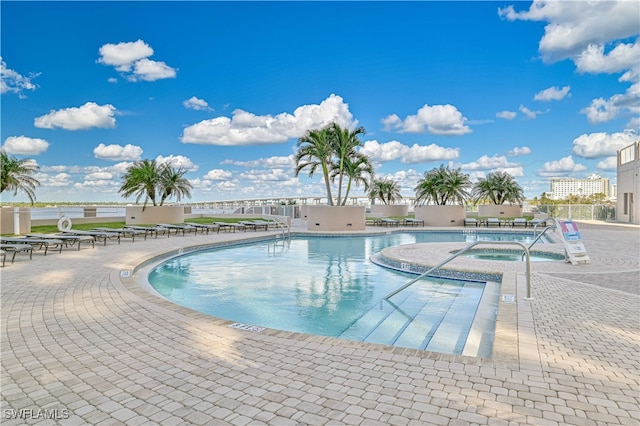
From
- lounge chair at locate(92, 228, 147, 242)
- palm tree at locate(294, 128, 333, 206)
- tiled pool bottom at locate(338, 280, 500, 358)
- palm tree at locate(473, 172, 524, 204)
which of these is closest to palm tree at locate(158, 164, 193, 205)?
lounge chair at locate(92, 228, 147, 242)

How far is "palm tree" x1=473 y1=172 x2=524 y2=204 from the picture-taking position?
2686 cm

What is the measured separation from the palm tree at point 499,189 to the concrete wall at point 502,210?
570mm

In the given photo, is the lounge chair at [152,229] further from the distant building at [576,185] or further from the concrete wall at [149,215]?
the distant building at [576,185]

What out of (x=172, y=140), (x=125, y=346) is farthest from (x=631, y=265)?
(x=172, y=140)

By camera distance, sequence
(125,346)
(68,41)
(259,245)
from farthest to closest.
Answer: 1. (68,41)
2. (259,245)
3. (125,346)

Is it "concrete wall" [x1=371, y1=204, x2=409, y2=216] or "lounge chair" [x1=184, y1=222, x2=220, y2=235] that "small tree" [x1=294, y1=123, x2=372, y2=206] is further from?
"concrete wall" [x1=371, y1=204, x2=409, y2=216]

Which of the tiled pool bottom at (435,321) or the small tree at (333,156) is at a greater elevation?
the small tree at (333,156)

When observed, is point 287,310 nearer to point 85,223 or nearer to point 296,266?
point 296,266

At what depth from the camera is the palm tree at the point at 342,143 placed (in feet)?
63.5

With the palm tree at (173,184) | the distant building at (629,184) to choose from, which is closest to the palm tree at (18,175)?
the palm tree at (173,184)

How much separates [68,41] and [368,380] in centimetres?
2175

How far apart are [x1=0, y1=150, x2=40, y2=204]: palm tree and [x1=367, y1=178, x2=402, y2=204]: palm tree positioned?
857 inches

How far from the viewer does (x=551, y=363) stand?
336cm

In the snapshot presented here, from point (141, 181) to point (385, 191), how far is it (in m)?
18.4
